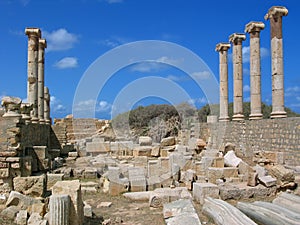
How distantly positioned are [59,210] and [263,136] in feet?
33.1

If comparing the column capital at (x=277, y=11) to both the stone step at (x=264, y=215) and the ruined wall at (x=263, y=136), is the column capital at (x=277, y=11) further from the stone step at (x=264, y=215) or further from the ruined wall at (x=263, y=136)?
the stone step at (x=264, y=215)

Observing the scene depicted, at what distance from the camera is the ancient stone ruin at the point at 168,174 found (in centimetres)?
659

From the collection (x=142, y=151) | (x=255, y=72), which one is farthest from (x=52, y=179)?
(x=255, y=72)

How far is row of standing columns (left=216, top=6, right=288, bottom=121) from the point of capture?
13.9 metres

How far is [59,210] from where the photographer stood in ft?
18.8

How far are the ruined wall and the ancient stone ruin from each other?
0.12 feet

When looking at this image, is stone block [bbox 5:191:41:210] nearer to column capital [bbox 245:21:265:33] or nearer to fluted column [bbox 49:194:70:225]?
fluted column [bbox 49:194:70:225]

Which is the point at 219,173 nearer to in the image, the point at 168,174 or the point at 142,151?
the point at 168,174

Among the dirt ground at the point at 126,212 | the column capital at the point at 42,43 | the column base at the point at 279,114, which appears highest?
the column capital at the point at 42,43

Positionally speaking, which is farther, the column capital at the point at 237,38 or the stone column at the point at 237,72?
the stone column at the point at 237,72

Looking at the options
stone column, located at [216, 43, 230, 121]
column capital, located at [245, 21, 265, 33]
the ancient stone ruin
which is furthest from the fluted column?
stone column, located at [216, 43, 230, 121]

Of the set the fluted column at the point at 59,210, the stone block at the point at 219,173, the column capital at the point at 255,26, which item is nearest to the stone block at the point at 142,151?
the stone block at the point at 219,173

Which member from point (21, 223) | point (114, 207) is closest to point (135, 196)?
point (114, 207)

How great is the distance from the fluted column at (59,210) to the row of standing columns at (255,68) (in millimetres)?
10325
